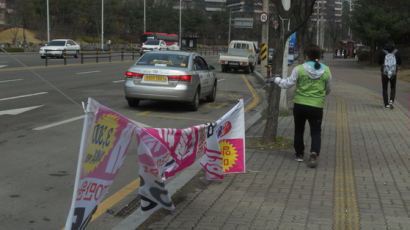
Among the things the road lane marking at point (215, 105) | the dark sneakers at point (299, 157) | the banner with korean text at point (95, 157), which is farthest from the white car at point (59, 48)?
the banner with korean text at point (95, 157)

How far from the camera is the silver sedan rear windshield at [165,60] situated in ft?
41.2

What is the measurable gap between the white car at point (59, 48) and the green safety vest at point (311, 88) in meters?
32.3

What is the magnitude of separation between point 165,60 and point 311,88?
636cm

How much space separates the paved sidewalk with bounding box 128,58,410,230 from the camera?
4.72 meters

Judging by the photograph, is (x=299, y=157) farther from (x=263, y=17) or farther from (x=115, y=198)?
(x=263, y=17)

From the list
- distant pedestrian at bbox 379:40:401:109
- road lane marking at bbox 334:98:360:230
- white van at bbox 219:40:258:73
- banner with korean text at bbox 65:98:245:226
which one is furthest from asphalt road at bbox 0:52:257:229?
white van at bbox 219:40:258:73

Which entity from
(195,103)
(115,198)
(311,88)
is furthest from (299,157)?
(195,103)

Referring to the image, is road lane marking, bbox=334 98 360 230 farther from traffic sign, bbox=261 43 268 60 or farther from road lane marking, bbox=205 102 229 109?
traffic sign, bbox=261 43 268 60

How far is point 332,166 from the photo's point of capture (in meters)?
7.06

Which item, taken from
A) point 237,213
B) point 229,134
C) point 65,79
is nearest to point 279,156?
point 229,134

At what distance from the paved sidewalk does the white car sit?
31.4 metres

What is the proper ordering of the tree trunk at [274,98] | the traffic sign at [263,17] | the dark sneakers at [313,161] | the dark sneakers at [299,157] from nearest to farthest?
the dark sneakers at [313,161] → the dark sneakers at [299,157] → the tree trunk at [274,98] → the traffic sign at [263,17]

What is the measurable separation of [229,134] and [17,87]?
1171cm

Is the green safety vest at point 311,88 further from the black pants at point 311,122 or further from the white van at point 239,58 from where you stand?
the white van at point 239,58
